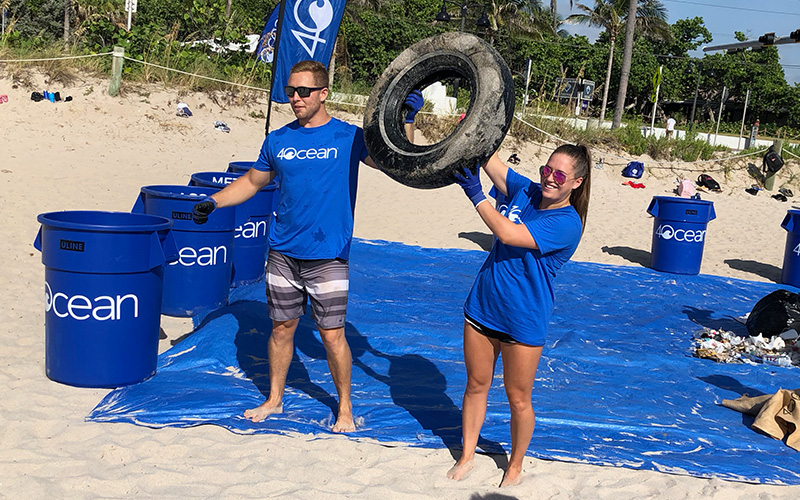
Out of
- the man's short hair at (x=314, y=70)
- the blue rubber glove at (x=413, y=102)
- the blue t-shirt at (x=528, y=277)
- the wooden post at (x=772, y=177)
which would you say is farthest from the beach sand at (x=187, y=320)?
the man's short hair at (x=314, y=70)

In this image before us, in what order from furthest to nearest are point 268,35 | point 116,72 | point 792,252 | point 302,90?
point 116,72, point 268,35, point 792,252, point 302,90

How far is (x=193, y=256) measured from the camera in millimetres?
5996

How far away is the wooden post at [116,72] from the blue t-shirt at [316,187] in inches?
496

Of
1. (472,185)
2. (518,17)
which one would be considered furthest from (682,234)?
(518,17)

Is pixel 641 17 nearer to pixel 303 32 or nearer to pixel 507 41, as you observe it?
pixel 507 41

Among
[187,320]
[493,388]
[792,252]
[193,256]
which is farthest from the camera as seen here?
[792,252]

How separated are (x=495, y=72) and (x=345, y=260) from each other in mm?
1241

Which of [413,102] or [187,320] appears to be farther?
[187,320]

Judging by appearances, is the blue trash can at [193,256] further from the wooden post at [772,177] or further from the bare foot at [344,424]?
the wooden post at [772,177]

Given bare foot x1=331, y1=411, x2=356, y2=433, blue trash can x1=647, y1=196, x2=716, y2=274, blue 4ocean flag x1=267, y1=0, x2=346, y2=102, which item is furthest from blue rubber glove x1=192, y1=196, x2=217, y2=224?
blue trash can x1=647, y1=196, x2=716, y2=274

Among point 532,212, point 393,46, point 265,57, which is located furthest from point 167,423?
point 393,46

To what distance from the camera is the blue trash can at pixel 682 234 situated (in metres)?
9.65

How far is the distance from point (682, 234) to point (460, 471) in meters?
6.91

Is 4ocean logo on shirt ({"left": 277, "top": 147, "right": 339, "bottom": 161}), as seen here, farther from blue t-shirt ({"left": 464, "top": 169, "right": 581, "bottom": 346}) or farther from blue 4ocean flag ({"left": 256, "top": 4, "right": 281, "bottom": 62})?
blue 4ocean flag ({"left": 256, "top": 4, "right": 281, "bottom": 62})
